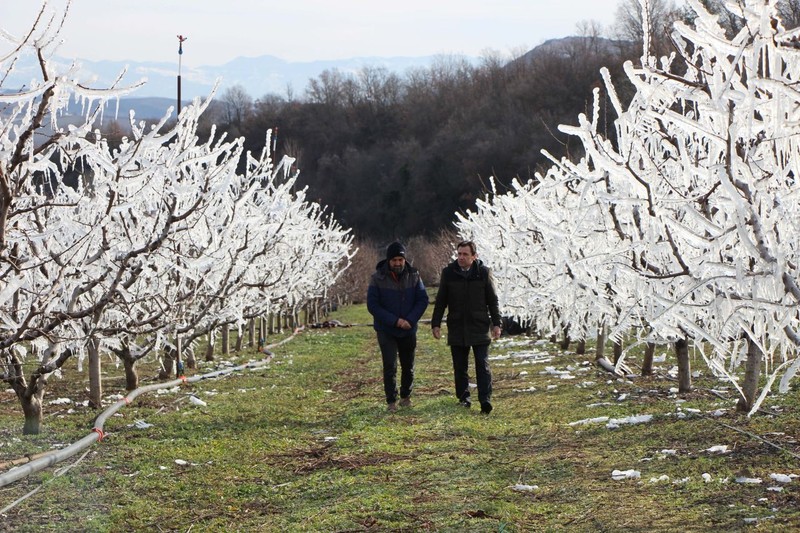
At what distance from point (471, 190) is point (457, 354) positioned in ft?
244

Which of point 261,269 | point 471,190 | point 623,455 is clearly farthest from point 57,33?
point 471,190

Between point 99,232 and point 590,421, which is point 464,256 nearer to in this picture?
point 590,421

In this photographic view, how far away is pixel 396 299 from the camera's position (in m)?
11.6

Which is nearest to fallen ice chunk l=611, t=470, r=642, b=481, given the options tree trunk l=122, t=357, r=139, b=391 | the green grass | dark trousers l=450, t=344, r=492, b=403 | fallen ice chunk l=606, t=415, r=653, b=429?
the green grass

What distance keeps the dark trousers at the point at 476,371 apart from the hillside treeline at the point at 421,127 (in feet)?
188

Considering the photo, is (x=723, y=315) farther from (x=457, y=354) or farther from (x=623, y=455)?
(x=457, y=354)

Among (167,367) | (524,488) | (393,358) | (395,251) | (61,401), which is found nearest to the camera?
(524,488)

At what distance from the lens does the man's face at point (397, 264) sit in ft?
37.8

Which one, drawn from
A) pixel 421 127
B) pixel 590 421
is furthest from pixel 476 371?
pixel 421 127

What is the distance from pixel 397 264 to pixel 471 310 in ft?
3.48

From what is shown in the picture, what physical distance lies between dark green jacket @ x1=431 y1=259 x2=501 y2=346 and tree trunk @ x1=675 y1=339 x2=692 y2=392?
82.8 inches

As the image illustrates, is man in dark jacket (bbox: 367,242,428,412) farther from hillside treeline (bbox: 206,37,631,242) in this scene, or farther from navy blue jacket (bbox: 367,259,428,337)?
hillside treeline (bbox: 206,37,631,242)

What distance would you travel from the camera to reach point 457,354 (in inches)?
453

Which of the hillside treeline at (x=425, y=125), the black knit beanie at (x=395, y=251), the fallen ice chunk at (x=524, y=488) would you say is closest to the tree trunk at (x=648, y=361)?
the black knit beanie at (x=395, y=251)
